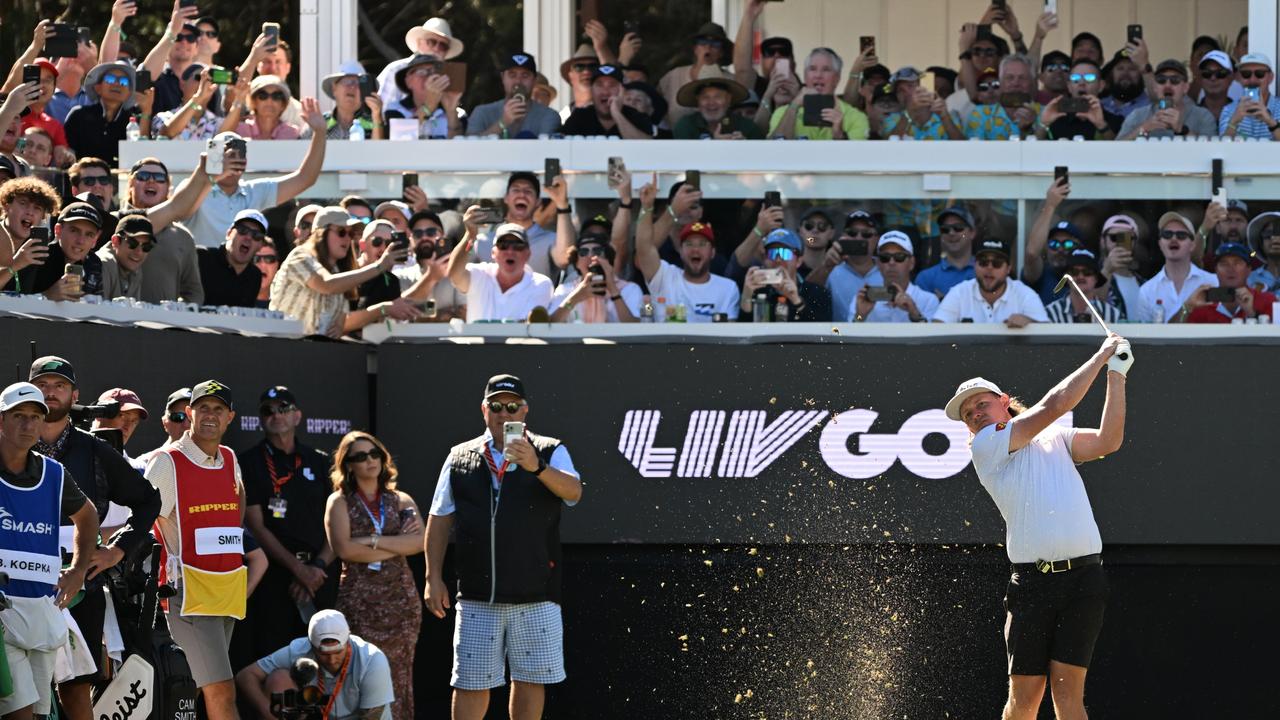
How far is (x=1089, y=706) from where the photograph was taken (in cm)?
1093

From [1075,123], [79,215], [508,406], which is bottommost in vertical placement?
[508,406]

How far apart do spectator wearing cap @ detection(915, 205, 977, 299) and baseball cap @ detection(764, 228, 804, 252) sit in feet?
2.52

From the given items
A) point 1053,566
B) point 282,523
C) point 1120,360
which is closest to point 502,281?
point 282,523

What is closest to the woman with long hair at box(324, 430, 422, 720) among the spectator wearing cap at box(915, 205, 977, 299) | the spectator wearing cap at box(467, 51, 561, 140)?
the spectator wearing cap at box(467, 51, 561, 140)

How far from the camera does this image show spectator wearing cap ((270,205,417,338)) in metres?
11.1

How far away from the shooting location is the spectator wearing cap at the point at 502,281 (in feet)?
38.0

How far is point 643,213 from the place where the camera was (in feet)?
40.1

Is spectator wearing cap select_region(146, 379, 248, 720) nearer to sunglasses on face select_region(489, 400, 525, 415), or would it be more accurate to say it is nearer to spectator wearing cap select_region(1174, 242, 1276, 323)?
sunglasses on face select_region(489, 400, 525, 415)

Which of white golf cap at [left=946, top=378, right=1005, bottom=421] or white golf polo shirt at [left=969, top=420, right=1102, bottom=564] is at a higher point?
white golf cap at [left=946, top=378, right=1005, bottom=421]

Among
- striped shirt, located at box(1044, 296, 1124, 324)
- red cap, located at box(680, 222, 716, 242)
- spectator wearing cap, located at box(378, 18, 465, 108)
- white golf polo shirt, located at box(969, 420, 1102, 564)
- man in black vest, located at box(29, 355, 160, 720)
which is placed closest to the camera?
man in black vest, located at box(29, 355, 160, 720)

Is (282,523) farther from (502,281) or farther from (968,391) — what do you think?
(968,391)

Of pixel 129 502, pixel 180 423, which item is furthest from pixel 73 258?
pixel 129 502

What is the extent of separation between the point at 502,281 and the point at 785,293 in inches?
64.8

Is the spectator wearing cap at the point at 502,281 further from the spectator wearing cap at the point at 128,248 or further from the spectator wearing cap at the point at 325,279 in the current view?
the spectator wearing cap at the point at 128,248
